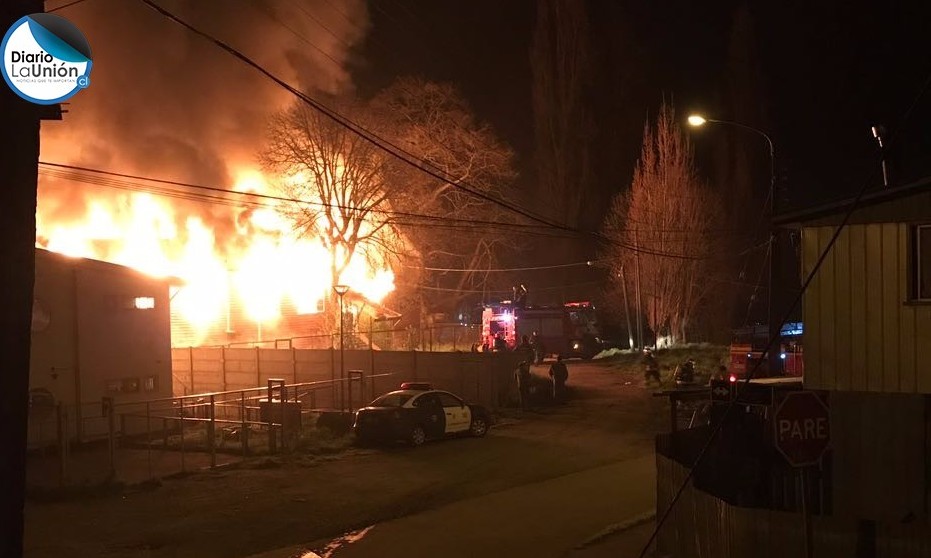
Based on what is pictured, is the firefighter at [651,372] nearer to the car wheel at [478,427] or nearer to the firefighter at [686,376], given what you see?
the firefighter at [686,376]

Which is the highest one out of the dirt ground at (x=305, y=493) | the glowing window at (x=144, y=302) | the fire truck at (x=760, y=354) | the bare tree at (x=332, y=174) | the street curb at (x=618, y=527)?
the bare tree at (x=332, y=174)

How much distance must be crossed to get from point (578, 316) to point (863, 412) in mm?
29823

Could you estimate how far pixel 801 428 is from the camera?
7.12 metres

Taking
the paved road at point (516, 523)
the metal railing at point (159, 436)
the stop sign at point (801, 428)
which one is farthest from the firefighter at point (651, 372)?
the stop sign at point (801, 428)

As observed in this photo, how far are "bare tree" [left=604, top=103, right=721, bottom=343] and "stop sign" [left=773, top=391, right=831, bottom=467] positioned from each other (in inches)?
1256

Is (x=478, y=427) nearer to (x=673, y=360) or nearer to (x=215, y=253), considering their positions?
(x=673, y=360)

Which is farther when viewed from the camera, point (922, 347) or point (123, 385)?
point (123, 385)

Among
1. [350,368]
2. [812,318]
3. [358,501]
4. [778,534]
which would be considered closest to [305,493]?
[358,501]

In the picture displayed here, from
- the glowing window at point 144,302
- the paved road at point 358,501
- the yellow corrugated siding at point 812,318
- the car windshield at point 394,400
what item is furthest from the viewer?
the glowing window at point 144,302

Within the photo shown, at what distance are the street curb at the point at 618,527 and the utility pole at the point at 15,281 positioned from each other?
643 cm

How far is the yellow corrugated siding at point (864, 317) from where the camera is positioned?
10.5m

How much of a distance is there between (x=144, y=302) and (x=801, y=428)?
18.8m

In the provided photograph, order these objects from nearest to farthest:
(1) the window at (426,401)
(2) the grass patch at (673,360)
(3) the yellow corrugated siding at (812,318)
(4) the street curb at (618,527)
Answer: (4) the street curb at (618,527) → (3) the yellow corrugated siding at (812,318) → (1) the window at (426,401) → (2) the grass patch at (673,360)

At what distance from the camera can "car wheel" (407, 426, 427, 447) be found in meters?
17.2
